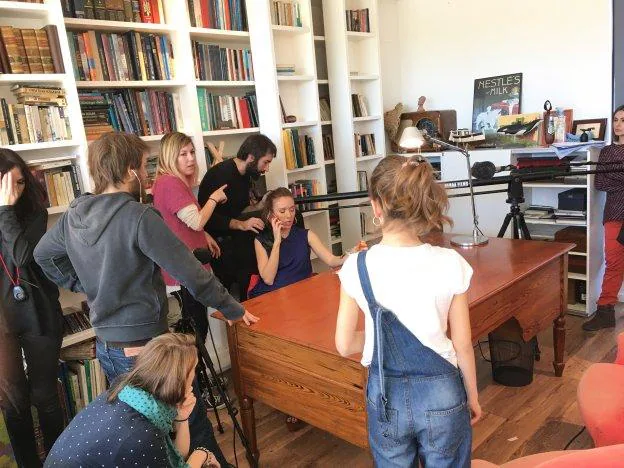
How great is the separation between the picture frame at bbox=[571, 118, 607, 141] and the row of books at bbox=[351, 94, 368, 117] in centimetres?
165

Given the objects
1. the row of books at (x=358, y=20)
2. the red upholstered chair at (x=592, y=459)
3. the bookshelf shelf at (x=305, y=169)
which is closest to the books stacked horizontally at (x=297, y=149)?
the bookshelf shelf at (x=305, y=169)

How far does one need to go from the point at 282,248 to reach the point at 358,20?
97.3 inches

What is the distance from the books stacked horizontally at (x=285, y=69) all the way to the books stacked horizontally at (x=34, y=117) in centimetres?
157

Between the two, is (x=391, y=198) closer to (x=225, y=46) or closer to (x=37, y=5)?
(x=37, y=5)

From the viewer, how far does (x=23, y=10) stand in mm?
2391

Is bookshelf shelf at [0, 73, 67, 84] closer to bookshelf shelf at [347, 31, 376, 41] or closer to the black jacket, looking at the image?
the black jacket

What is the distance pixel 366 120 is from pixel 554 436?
9.64 feet

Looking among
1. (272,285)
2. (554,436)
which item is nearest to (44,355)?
(272,285)

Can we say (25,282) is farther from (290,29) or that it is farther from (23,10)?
(290,29)

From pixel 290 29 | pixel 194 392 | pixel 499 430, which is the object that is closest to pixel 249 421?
pixel 194 392

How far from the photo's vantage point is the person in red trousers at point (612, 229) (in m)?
3.31

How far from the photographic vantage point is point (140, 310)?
167 cm

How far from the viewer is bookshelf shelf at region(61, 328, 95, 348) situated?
2.56m

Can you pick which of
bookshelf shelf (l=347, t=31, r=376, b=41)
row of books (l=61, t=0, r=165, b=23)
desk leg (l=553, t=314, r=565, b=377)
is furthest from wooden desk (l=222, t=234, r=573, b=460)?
bookshelf shelf (l=347, t=31, r=376, b=41)
